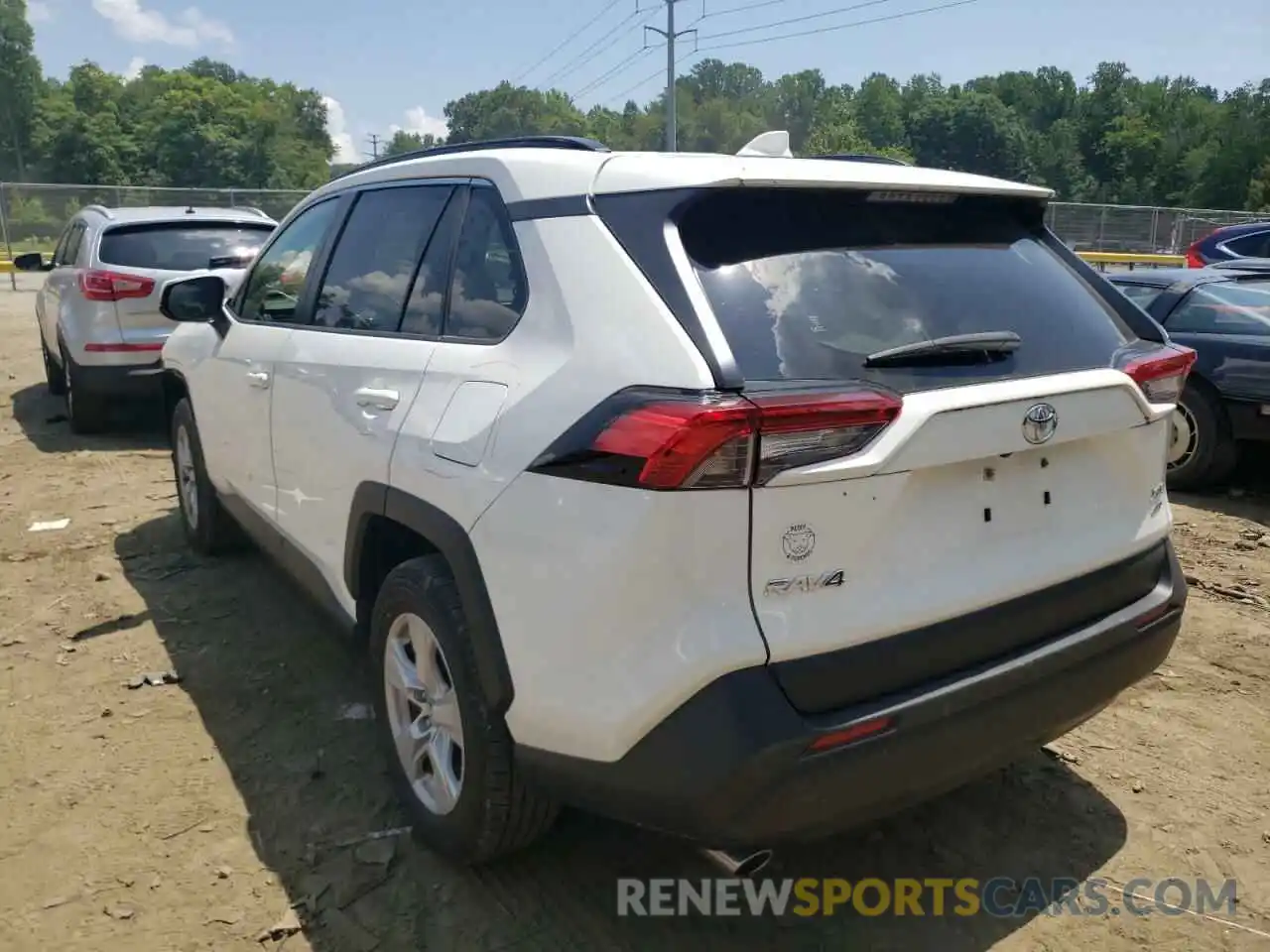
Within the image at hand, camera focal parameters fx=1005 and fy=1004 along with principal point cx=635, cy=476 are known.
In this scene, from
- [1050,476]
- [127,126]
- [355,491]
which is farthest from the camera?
[127,126]

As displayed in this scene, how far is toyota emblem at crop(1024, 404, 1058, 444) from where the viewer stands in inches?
88.0

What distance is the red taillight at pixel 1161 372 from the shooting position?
2.56 meters

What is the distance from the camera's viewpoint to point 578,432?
207cm

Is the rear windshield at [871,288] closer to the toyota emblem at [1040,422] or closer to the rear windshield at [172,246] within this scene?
the toyota emblem at [1040,422]

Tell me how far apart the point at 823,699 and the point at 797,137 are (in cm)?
11043

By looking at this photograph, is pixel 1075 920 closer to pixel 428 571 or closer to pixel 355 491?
pixel 428 571

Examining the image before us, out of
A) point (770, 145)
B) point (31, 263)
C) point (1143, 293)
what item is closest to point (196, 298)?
point (770, 145)

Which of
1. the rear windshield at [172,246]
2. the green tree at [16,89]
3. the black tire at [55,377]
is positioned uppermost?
the green tree at [16,89]

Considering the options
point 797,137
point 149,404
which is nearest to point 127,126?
point 797,137

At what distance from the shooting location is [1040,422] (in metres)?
2.26

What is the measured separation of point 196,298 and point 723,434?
3.41m

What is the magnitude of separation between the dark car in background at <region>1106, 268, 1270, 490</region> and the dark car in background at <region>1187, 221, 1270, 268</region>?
288 inches

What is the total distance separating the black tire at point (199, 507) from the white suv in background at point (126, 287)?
2.44 m

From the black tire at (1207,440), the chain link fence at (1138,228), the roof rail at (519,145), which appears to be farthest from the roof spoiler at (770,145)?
the chain link fence at (1138,228)
